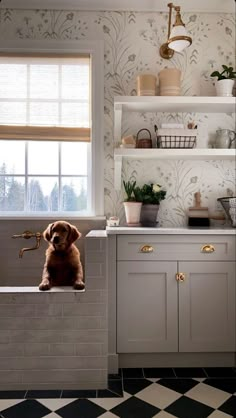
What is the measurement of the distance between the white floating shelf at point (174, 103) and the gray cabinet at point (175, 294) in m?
0.92

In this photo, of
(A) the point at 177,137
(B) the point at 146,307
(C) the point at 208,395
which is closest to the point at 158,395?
(C) the point at 208,395

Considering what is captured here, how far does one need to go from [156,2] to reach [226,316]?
2257 mm

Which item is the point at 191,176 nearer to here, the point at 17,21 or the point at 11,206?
the point at 11,206

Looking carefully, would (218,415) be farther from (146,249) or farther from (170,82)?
(170,82)

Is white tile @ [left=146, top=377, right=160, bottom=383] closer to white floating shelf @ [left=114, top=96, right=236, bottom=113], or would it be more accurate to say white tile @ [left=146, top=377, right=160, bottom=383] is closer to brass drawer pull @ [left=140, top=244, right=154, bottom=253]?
brass drawer pull @ [left=140, top=244, right=154, bottom=253]

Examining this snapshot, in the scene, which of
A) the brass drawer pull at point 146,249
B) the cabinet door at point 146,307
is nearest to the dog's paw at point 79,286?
the cabinet door at point 146,307

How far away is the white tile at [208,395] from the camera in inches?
71.4

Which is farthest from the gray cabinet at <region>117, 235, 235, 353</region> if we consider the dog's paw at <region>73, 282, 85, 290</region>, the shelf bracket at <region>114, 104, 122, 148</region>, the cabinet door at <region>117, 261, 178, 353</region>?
the shelf bracket at <region>114, 104, 122, 148</region>

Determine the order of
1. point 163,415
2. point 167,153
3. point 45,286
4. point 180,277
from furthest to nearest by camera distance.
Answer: point 167,153
point 180,277
point 45,286
point 163,415

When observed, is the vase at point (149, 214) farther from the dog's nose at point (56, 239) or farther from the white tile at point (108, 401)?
the white tile at point (108, 401)

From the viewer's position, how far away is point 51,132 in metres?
2.56

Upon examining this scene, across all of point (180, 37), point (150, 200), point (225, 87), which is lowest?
point (150, 200)

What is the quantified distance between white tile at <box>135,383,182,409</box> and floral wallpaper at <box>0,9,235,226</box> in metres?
1.15

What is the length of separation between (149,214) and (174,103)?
0.80m
